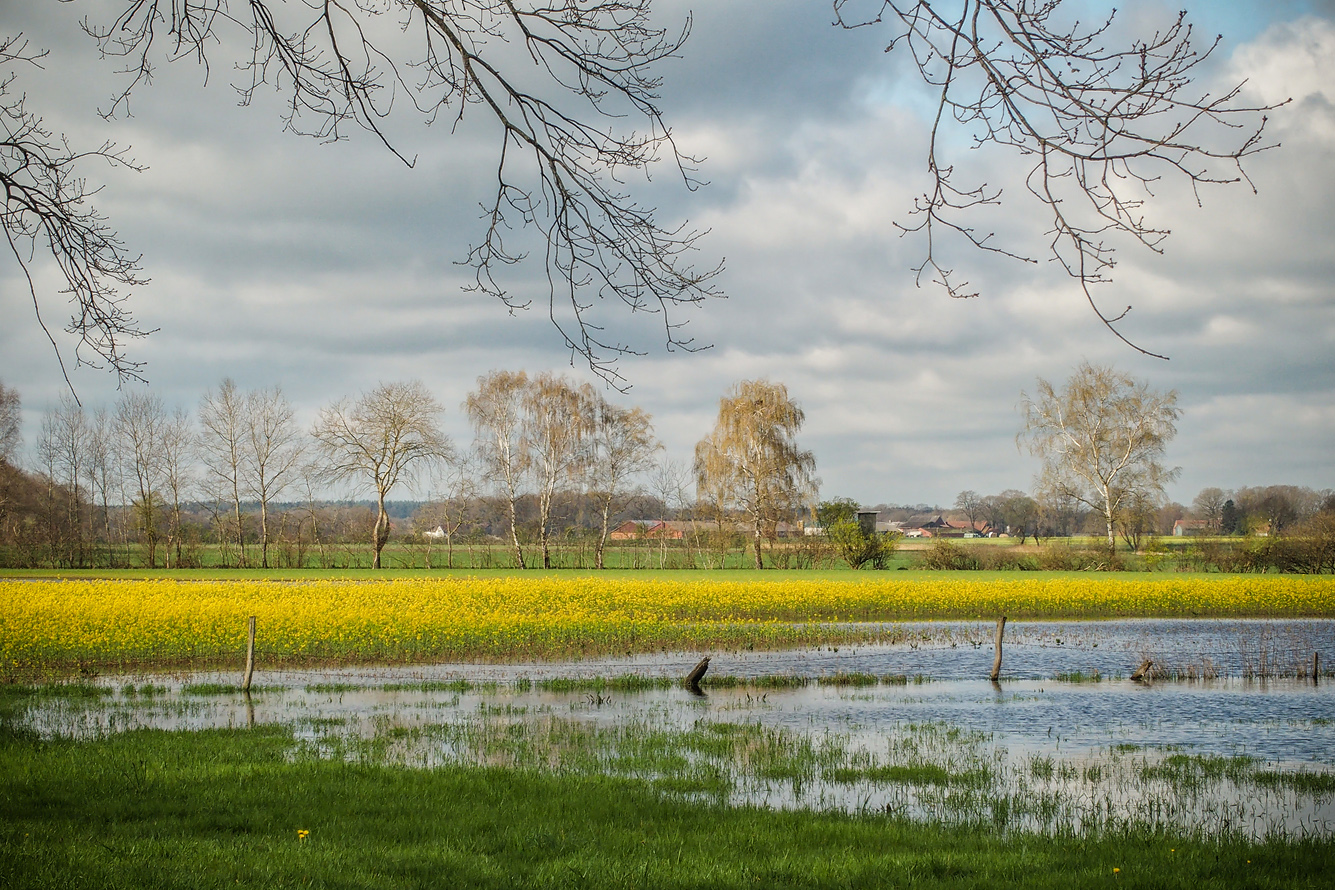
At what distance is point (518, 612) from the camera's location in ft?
104

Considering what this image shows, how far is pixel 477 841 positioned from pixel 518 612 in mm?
24105

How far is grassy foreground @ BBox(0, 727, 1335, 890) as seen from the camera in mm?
6812

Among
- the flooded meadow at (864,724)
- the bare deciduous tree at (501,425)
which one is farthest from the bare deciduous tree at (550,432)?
the flooded meadow at (864,724)

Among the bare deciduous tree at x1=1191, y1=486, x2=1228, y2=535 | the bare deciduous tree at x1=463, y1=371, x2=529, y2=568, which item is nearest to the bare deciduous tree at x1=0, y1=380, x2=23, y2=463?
the bare deciduous tree at x1=463, y1=371, x2=529, y2=568

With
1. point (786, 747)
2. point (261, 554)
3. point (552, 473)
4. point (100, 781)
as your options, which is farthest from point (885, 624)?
point (261, 554)

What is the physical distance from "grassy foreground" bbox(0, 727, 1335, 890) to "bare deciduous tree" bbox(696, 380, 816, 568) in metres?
55.8

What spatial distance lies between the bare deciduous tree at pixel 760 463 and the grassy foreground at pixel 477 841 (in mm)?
55833

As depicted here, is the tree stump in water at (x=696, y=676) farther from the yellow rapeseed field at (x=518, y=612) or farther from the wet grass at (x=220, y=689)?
the wet grass at (x=220, y=689)

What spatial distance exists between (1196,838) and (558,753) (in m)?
7.61

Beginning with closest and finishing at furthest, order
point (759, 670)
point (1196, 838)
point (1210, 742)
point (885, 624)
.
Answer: point (1196, 838), point (1210, 742), point (759, 670), point (885, 624)

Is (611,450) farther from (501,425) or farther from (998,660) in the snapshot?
(998,660)

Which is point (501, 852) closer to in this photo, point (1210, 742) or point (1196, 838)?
point (1196, 838)

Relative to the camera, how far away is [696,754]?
13.4 metres

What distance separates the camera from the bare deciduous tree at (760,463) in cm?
6650
